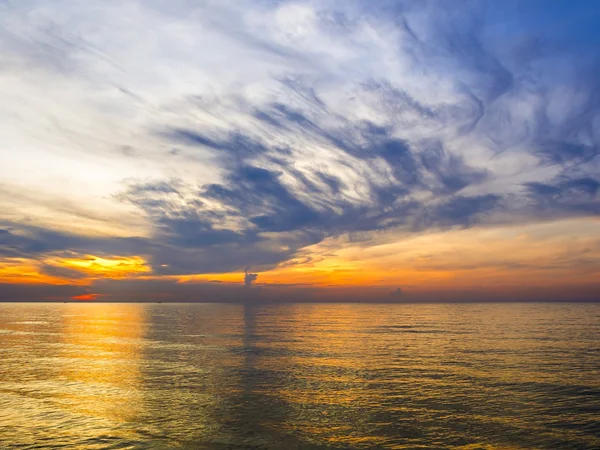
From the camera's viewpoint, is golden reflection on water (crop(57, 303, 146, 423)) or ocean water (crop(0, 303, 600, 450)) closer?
ocean water (crop(0, 303, 600, 450))

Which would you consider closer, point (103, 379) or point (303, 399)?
point (303, 399)

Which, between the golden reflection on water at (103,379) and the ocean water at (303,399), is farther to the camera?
the golden reflection on water at (103,379)

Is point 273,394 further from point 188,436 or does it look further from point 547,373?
point 547,373

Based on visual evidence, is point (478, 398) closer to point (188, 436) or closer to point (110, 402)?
point (188, 436)

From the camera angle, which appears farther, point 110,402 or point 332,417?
point 110,402

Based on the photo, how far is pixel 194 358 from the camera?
59.9 m

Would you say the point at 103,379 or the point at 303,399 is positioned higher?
the point at 103,379

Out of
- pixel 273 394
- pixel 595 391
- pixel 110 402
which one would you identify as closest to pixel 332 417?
pixel 273 394

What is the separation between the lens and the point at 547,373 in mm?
47125

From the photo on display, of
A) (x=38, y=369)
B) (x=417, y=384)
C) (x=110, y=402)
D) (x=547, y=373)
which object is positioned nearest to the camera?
(x=110, y=402)

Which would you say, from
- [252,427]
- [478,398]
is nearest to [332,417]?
[252,427]

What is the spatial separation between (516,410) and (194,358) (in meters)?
40.6

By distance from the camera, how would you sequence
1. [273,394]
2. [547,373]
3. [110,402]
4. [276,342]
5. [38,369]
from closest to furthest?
[110,402], [273,394], [547,373], [38,369], [276,342]

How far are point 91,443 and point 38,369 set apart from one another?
31.3 meters
